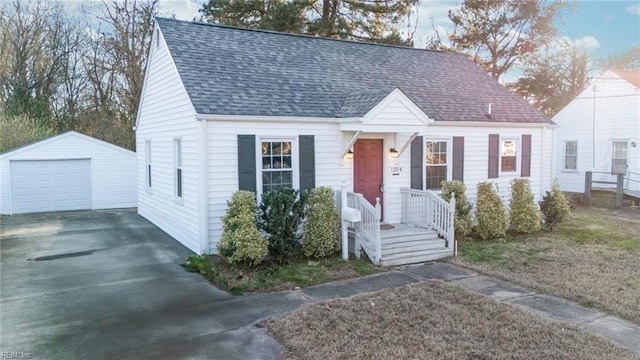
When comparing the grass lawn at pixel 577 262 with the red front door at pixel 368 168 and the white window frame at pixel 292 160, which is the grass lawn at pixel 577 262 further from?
the white window frame at pixel 292 160

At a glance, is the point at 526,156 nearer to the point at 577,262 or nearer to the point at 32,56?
the point at 577,262

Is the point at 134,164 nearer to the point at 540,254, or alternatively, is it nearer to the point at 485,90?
the point at 485,90

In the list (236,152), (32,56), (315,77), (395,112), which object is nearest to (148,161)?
(236,152)

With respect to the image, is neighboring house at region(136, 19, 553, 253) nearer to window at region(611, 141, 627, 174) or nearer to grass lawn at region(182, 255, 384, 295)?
grass lawn at region(182, 255, 384, 295)

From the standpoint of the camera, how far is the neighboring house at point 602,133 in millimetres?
17703

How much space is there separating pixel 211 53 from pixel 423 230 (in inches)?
264

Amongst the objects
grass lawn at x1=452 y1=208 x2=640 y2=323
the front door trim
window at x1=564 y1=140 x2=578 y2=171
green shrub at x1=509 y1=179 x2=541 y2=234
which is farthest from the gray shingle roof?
window at x1=564 y1=140 x2=578 y2=171

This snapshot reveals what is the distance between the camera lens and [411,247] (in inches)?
374

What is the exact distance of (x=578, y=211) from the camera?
53.6ft

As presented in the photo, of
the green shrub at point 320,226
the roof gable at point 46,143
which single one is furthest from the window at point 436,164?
the roof gable at point 46,143

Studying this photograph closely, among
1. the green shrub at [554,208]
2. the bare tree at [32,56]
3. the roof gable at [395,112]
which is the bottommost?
the green shrub at [554,208]

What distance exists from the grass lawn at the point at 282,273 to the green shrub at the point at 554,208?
628 centimetres

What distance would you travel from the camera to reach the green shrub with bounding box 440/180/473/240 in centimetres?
1082

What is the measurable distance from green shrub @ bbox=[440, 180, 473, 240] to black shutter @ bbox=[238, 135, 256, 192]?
4.71 m
